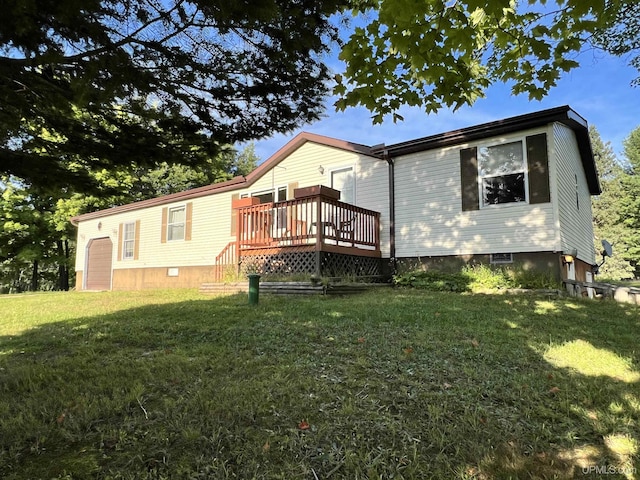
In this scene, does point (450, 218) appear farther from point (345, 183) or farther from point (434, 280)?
point (345, 183)

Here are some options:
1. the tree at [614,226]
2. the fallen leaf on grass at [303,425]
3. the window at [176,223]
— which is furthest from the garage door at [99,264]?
the tree at [614,226]

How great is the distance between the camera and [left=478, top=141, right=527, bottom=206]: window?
8.81m

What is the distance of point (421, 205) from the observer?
33.2 feet

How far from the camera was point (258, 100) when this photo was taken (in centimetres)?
350

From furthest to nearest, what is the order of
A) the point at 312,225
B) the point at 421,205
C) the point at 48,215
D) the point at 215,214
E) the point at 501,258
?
the point at 48,215 < the point at 215,214 < the point at 421,205 < the point at 312,225 < the point at 501,258

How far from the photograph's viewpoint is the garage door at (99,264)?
17750 millimetres

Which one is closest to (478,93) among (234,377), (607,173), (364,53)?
(364,53)

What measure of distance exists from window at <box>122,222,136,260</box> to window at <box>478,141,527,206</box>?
13.8 metres

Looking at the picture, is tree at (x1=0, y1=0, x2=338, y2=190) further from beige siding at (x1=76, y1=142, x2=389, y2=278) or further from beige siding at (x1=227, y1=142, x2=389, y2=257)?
beige siding at (x1=76, y1=142, x2=389, y2=278)

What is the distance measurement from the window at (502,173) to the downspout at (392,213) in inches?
87.9

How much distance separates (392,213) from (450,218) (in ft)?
5.12

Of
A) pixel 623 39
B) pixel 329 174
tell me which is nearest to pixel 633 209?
pixel 623 39

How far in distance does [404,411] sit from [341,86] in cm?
287

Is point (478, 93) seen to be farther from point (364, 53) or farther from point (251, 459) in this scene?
point (251, 459)
